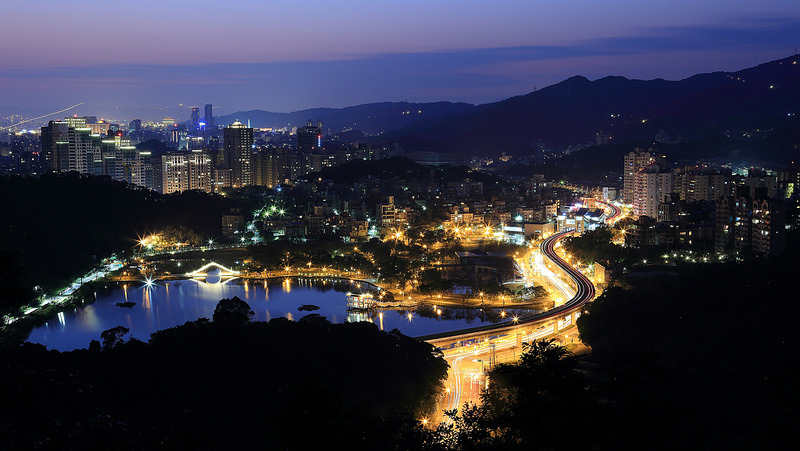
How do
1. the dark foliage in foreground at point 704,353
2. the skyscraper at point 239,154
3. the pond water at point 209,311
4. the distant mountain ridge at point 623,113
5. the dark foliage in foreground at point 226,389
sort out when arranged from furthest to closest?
the distant mountain ridge at point 623,113 < the skyscraper at point 239,154 < the pond water at point 209,311 < the dark foliage in foreground at point 704,353 < the dark foliage in foreground at point 226,389

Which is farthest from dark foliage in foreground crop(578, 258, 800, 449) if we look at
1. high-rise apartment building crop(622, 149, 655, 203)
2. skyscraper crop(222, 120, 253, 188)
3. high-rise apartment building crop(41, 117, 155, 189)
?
skyscraper crop(222, 120, 253, 188)

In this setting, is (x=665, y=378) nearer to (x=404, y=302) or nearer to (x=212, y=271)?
(x=404, y=302)

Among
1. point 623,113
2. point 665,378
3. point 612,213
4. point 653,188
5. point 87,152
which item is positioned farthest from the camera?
point 623,113

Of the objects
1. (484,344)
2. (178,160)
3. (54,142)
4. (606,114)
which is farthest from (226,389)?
(606,114)

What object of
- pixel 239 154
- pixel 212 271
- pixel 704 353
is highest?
pixel 239 154

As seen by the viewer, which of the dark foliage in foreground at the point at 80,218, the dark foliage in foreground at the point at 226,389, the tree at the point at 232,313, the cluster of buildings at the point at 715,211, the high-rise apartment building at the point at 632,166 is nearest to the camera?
the dark foliage in foreground at the point at 226,389

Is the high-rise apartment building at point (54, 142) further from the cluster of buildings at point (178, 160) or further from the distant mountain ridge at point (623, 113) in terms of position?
the distant mountain ridge at point (623, 113)

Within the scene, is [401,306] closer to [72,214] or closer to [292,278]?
[292,278]

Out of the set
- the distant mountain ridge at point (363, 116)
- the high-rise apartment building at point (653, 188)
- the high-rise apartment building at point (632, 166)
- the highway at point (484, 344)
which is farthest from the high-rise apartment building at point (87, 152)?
the distant mountain ridge at point (363, 116)
